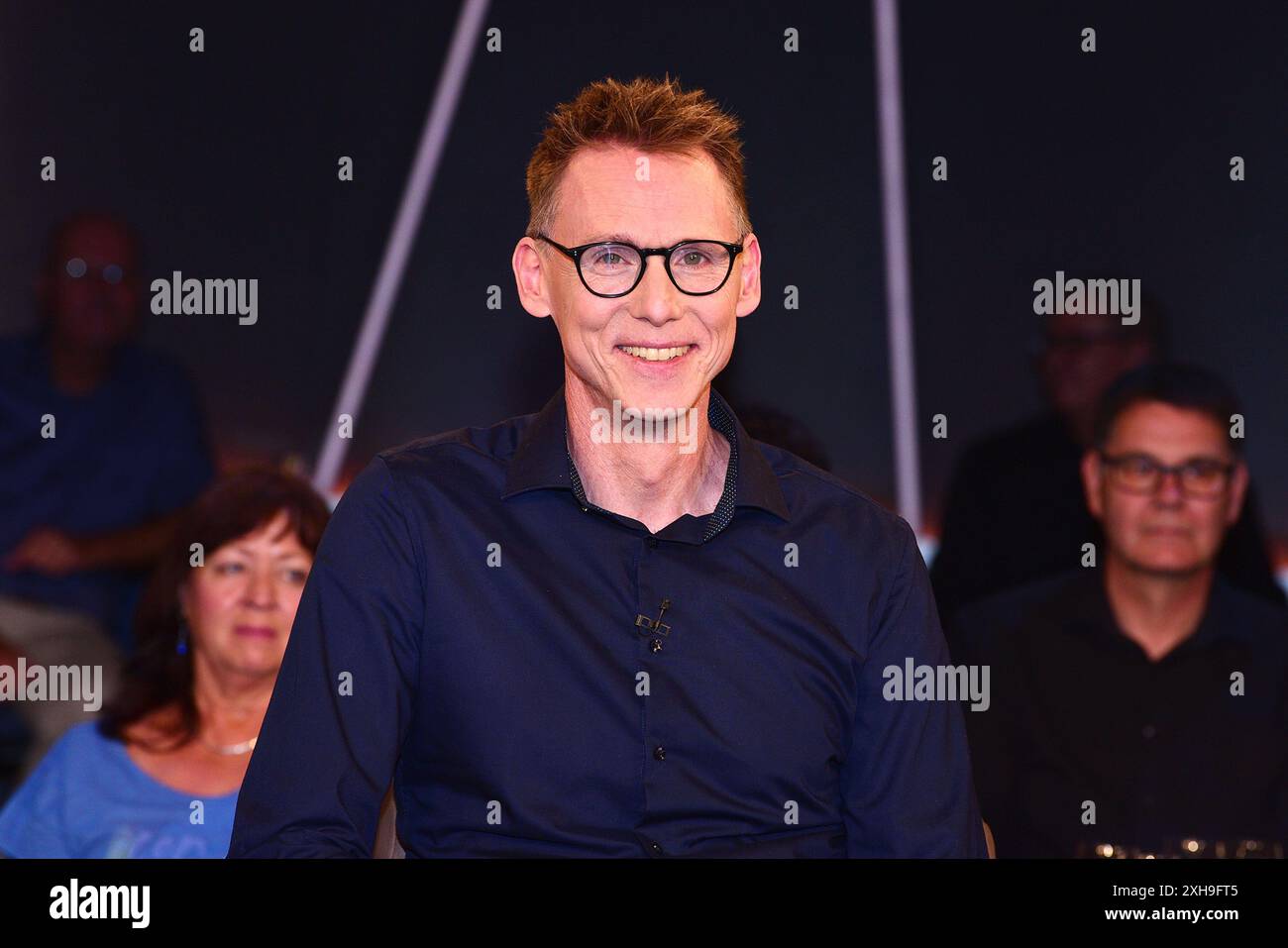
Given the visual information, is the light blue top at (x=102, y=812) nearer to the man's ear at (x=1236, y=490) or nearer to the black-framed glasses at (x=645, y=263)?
the black-framed glasses at (x=645, y=263)

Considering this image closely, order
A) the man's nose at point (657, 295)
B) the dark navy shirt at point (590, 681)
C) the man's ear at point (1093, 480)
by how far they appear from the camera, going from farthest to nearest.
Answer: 1. the man's ear at point (1093, 480)
2. the man's nose at point (657, 295)
3. the dark navy shirt at point (590, 681)

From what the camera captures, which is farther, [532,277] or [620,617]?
[532,277]

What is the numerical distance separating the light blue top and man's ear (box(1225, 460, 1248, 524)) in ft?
7.47

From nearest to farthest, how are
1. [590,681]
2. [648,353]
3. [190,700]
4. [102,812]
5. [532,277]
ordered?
[590,681]
[648,353]
[532,277]
[102,812]
[190,700]

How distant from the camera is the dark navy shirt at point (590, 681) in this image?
1782 mm

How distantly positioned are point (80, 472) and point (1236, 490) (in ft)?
8.67

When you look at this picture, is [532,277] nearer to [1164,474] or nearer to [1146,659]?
[1164,474]

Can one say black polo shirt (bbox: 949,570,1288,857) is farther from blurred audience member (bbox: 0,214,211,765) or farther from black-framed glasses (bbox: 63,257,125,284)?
black-framed glasses (bbox: 63,257,125,284)

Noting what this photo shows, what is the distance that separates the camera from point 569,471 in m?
1.97

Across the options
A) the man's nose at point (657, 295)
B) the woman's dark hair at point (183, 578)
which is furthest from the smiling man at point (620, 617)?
the woman's dark hair at point (183, 578)

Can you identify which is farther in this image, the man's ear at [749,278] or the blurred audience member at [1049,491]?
the blurred audience member at [1049,491]

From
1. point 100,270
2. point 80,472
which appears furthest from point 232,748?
point 100,270
